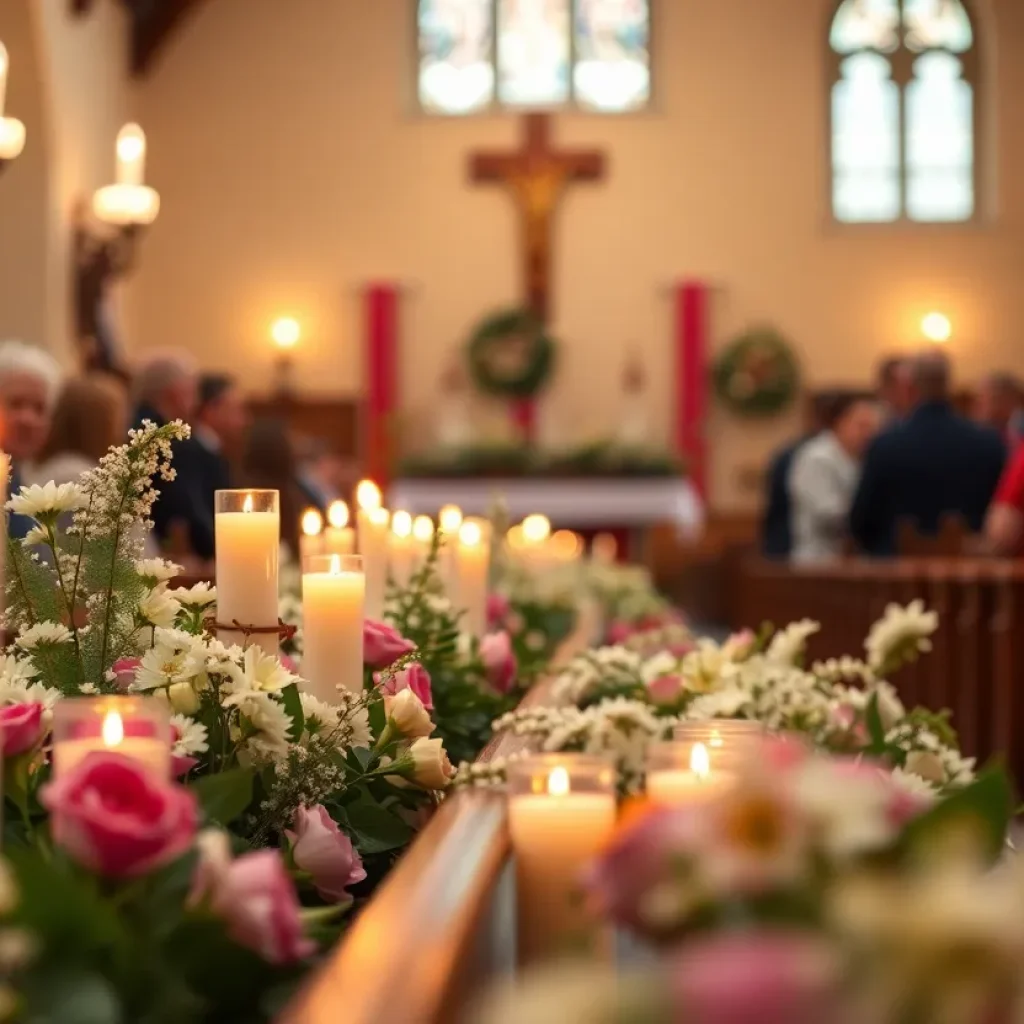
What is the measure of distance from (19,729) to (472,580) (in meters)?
1.49

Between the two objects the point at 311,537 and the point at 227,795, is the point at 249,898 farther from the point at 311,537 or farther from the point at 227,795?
the point at 311,537

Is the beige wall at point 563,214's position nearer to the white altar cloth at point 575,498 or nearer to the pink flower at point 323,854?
the white altar cloth at point 575,498

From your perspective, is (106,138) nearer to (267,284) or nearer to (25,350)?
(267,284)

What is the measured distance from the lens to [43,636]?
167cm

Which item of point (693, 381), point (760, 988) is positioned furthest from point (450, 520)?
point (693, 381)

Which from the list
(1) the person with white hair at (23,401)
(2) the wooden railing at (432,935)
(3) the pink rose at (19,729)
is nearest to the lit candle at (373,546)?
(2) the wooden railing at (432,935)

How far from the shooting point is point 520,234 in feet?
45.7

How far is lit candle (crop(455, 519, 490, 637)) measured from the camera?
279 cm

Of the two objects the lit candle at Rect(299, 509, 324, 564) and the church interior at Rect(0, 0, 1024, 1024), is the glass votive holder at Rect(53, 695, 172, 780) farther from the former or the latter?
the lit candle at Rect(299, 509, 324, 564)

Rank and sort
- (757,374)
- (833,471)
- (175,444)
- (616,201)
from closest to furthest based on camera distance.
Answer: (175,444), (833,471), (757,374), (616,201)

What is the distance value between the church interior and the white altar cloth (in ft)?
0.11

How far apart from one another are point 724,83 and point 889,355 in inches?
92.6

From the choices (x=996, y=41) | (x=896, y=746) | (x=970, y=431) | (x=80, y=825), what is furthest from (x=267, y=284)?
(x=80, y=825)

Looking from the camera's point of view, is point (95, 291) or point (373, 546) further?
point (95, 291)
